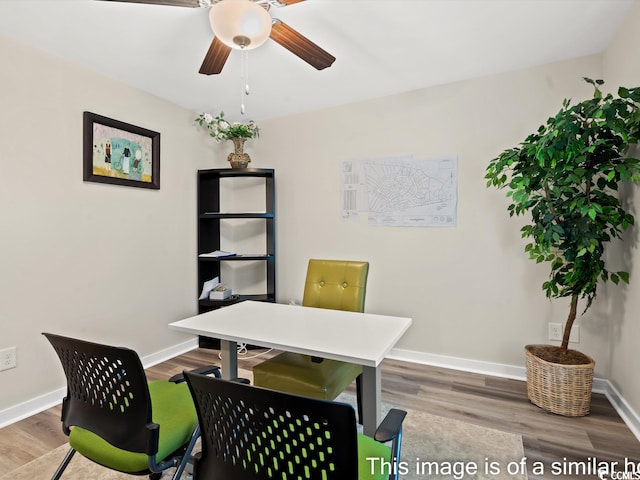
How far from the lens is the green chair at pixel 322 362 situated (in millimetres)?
1734

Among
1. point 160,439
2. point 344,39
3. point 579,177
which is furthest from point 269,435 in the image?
point 344,39

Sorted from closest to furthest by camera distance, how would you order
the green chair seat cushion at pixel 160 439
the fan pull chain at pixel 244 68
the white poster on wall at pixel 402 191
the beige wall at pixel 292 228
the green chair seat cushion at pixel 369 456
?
the green chair seat cushion at pixel 369 456, the green chair seat cushion at pixel 160 439, the beige wall at pixel 292 228, the fan pull chain at pixel 244 68, the white poster on wall at pixel 402 191

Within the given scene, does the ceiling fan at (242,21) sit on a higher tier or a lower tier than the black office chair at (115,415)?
higher

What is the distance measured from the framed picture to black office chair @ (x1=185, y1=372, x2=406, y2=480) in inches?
93.0

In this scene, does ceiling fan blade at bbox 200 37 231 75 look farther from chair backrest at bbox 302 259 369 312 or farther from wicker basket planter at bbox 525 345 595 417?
wicker basket planter at bbox 525 345 595 417

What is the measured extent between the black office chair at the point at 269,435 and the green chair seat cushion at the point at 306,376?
29.3 inches

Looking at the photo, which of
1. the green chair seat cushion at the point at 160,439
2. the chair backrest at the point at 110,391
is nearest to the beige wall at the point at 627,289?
the green chair seat cushion at the point at 160,439

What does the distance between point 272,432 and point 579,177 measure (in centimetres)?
206

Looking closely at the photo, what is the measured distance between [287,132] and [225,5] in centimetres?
213

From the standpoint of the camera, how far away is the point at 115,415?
116cm

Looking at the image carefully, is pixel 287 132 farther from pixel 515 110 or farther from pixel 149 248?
pixel 515 110

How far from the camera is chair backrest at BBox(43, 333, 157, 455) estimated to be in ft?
3.55

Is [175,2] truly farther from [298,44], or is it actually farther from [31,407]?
[31,407]

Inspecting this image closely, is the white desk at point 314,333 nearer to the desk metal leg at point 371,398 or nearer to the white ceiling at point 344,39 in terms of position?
the desk metal leg at point 371,398
